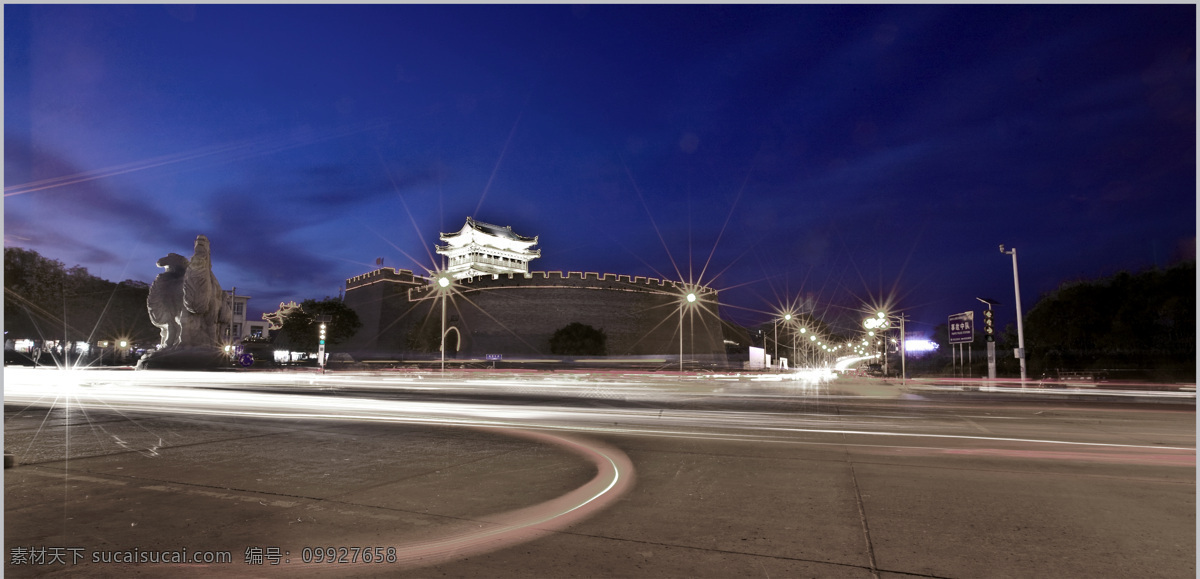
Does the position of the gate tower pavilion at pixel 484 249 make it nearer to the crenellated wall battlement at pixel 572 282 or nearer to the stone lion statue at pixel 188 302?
the crenellated wall battlement at pixel 572 282

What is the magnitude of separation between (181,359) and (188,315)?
2239mm

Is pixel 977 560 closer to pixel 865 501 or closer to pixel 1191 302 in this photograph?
pixel 865 501

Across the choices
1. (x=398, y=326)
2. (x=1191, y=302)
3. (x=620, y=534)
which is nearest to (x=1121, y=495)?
(x=620, y=534)

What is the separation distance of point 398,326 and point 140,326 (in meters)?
27.3

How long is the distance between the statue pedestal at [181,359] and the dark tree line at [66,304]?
17.8m

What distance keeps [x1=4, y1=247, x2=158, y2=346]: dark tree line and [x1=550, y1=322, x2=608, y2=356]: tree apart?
37.0m

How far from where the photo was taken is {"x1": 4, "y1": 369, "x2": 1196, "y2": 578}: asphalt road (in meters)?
3.61

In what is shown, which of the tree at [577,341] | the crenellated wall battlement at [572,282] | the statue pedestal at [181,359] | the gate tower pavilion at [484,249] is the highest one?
the gate tower pavilion at [484,249]

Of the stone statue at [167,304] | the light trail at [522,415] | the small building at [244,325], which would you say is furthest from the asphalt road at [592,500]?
the small building at [244,325]

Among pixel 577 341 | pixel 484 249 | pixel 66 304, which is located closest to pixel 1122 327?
pixel 577 341

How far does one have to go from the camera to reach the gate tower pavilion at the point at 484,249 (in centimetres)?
8369

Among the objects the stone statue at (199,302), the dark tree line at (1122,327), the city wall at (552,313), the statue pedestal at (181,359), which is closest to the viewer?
the statue pedestal at (181,359)

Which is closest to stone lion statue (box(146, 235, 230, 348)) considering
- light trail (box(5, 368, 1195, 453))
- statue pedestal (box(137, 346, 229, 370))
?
statue pedestal (box(137, 346, 229, 370))

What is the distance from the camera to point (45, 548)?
12.5ft
